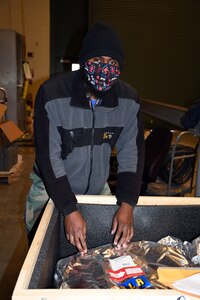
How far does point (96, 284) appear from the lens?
0.62 m

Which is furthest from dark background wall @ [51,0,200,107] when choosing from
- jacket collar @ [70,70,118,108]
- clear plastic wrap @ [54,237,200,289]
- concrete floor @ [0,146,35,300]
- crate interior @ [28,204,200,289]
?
clear plastic wrap @ [54,237,200,289]

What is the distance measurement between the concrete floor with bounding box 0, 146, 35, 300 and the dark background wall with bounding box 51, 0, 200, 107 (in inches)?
131

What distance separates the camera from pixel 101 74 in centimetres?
91

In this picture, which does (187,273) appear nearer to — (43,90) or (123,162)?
(123,162)

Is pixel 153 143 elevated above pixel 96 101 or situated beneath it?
situated beneath

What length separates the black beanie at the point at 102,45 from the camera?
0.87m

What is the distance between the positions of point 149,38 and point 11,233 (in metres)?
4.82

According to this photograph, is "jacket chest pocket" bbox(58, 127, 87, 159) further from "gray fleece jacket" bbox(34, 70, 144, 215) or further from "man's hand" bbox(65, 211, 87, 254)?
"man's hand" bbox(65, 211, 87, 254)

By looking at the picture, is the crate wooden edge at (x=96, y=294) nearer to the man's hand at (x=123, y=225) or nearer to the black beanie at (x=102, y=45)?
the man's hand at (x=123, y=225)

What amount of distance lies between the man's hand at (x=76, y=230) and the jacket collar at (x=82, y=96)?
35 centimetres

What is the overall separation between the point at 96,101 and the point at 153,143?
3.99 ft

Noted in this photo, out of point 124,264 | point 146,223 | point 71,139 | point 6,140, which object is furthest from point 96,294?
point 6,140

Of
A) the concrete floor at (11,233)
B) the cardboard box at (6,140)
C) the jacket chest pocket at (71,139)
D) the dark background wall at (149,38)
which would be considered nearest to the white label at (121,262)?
the jacket chest pocket at (71,139)

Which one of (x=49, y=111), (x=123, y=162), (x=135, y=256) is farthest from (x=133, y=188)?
(x=49, y=111)
